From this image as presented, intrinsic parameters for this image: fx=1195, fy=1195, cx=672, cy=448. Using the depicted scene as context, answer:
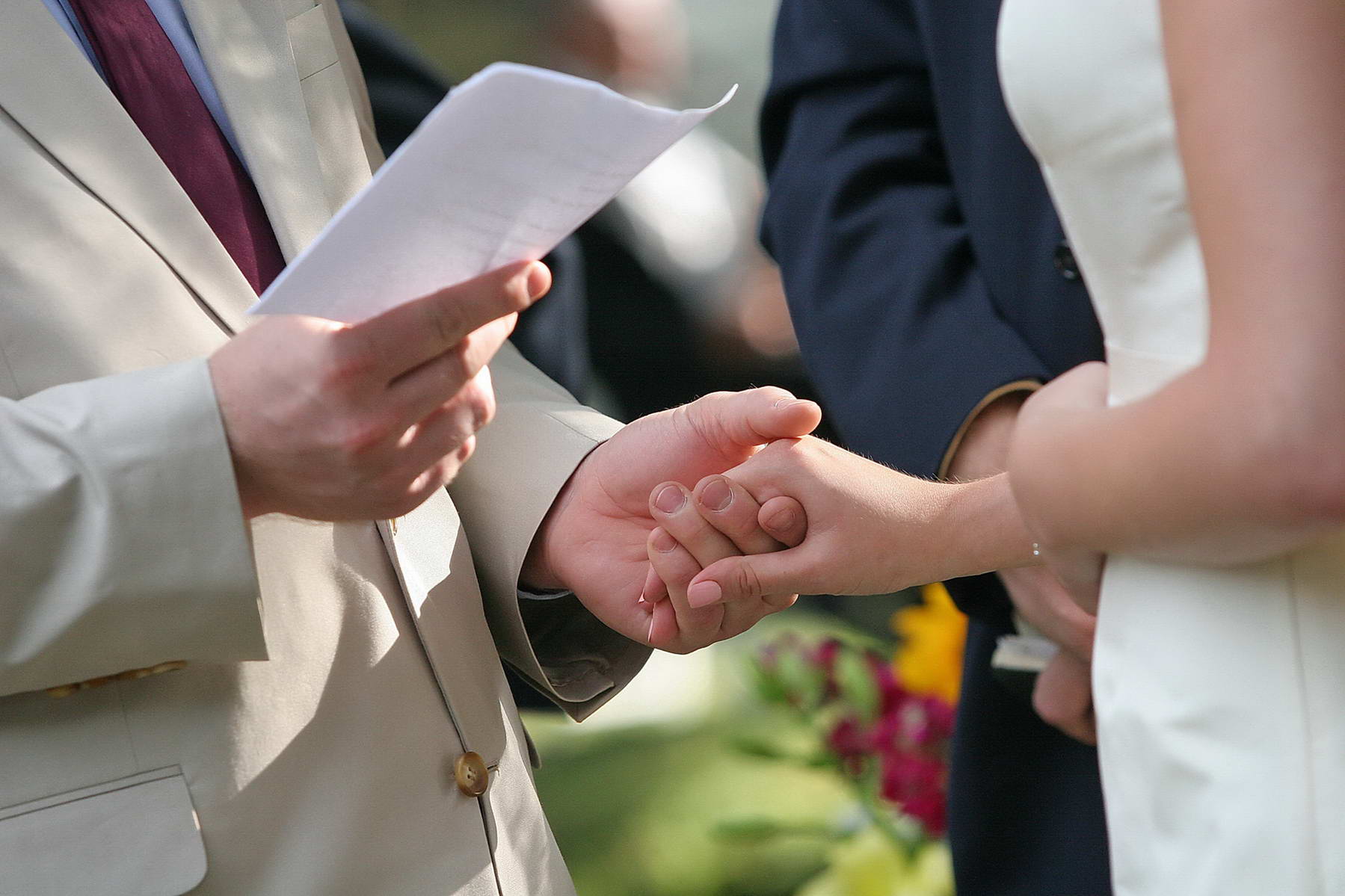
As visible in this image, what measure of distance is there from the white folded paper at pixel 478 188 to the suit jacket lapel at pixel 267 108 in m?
0.37

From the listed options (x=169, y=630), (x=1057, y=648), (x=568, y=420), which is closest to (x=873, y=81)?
(x=568, y=420)

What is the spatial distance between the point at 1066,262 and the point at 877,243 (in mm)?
287

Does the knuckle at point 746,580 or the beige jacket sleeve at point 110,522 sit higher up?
the beige jacket sleeve at point 110,522

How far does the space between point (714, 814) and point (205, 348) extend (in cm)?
164

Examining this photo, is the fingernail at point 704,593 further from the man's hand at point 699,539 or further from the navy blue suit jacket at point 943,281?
the navy blue suit jacket at point 943,281

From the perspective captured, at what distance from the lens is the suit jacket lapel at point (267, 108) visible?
1147 millimetres

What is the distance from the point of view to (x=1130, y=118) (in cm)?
69

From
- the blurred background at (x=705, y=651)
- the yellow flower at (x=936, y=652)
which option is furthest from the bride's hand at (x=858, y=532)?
the yellow flower at (x=936, y=652)

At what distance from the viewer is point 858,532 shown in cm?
123

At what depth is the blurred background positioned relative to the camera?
2320 millimetres

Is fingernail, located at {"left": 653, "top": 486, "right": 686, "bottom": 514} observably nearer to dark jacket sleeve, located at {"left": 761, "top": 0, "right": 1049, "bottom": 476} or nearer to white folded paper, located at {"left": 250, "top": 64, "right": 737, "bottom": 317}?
dark jacket sleeve, located at {"left": 761, "top": 0, "right": 1049, "bottom": 476}

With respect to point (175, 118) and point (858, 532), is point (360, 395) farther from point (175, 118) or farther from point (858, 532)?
point (858, 532)

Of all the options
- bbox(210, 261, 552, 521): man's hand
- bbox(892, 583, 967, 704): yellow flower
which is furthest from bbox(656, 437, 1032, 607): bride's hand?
bbox(892, 583, 967, 704): yellow flower

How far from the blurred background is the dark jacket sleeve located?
736 millimetres
